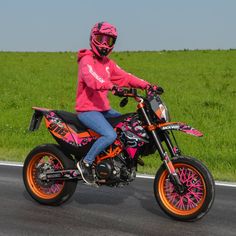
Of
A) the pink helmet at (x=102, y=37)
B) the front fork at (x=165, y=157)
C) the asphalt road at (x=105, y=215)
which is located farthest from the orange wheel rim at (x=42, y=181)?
the pink helmet at (x=102, y=37)

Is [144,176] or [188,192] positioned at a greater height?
[188,192]

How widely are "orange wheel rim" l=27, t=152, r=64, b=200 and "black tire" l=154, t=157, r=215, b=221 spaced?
1459 millimetres

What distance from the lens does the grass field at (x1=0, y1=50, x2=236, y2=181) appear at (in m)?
13.0

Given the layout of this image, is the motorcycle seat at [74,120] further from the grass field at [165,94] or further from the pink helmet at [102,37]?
the grass field at [165,94]

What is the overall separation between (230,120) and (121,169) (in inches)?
415

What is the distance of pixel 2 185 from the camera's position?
28.3 feet

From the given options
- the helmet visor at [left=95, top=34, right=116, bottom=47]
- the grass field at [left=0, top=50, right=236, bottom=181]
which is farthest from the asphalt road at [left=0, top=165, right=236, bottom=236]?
the grass field at [left=0, top=50, right=236, bottom=181]

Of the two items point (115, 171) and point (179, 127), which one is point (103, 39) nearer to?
point (179, 127)

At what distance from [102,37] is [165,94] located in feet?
50.4

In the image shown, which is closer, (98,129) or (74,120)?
(98,129)

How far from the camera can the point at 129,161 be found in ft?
22.7

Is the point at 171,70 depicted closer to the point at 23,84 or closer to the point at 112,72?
the point at 23,84

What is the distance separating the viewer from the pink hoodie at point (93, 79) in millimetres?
6875

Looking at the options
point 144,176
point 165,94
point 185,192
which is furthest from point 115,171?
point 165,94
